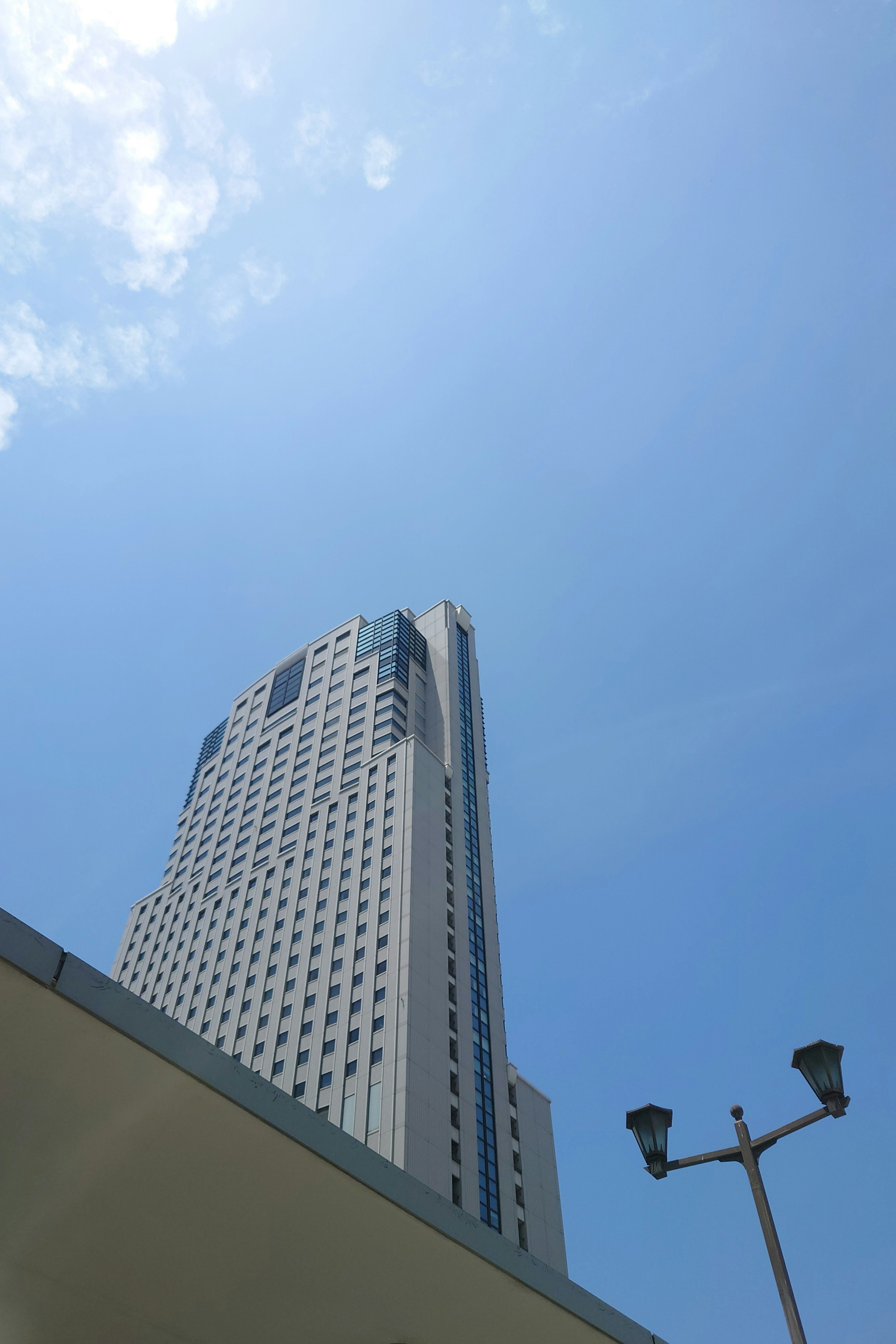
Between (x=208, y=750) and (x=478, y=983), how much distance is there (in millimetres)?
45629

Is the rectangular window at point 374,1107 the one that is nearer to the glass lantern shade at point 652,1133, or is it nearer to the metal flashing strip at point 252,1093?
the glass lantern shade at point 652,1133

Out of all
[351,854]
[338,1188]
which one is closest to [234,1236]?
[338,1188]

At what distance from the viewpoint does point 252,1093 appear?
18.4ft

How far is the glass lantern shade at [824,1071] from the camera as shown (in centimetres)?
1071

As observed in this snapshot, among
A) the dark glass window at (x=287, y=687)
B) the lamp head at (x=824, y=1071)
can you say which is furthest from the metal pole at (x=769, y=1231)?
the dark glass window at (x=287, y=687)

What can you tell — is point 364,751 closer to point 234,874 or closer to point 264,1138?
point 234,874

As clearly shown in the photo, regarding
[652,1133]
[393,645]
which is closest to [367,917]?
[393,645]

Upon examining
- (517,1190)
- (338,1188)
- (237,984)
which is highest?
(237,984)

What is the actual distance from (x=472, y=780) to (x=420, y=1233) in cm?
7370

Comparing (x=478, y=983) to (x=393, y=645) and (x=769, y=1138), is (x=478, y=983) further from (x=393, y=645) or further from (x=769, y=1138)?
(x=769, y=1138)

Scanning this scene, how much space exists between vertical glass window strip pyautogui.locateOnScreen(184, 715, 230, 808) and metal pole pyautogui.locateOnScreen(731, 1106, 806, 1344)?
289 feet

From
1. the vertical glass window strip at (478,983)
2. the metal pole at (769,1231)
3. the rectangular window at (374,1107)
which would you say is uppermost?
the vertical glass window strip at (478,983)

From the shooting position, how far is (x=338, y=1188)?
237 inches

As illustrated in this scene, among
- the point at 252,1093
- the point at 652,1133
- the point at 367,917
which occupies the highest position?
the point at 367,917
